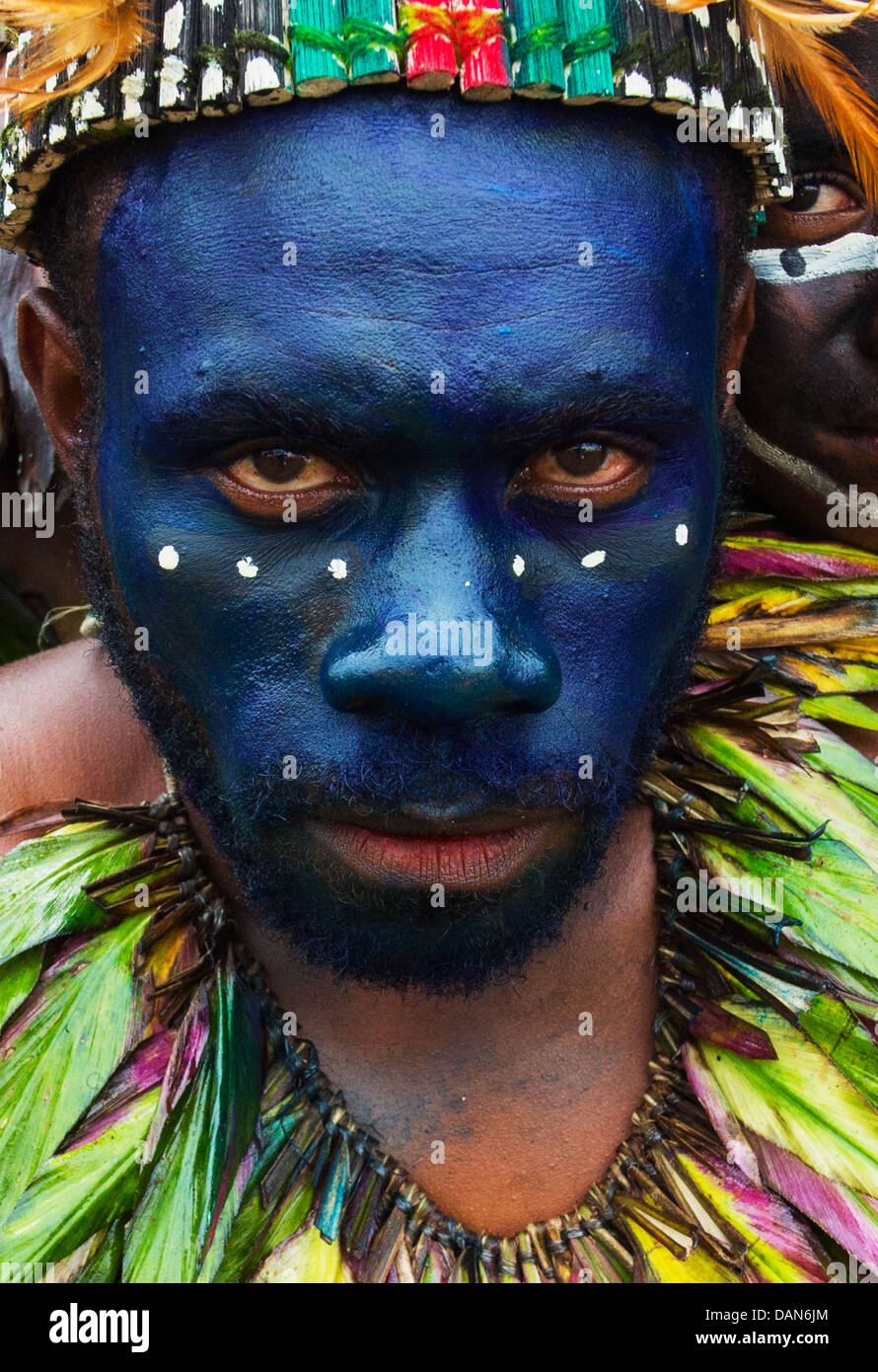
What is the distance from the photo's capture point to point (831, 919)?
93.8 inches

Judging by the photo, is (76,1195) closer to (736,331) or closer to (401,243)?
(401,243)

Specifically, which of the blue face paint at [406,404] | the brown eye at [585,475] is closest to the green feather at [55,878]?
the blue face paint at [406,404]

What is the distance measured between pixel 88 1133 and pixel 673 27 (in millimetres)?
1865

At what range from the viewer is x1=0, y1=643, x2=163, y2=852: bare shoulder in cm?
261

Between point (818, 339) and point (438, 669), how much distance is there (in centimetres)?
122

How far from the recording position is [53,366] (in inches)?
91.0

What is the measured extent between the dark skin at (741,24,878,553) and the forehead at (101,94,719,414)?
0.63 metres

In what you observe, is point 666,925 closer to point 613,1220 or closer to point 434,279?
point 613,1220

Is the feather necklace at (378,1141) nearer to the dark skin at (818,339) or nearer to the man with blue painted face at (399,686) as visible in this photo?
the man with blue painted face at (399,686)

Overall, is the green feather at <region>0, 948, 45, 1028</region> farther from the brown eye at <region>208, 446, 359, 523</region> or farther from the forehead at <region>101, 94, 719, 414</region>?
the forehead at <region>101, 94, 719, 414</region>

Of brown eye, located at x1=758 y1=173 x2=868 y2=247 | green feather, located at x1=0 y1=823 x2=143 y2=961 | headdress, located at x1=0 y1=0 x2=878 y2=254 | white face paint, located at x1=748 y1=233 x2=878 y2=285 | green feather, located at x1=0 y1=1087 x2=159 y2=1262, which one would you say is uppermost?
headdress, located at x1=0 y1=0 x2=878 y2=254

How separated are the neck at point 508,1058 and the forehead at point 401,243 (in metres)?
0.94

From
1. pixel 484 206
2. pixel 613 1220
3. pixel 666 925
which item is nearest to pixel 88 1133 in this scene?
pixel 613 1220

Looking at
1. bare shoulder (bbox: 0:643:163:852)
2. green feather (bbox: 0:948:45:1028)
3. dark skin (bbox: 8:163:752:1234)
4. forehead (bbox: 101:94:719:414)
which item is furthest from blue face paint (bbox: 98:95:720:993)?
bare shoulder (bbox: 0:643:163:852)
